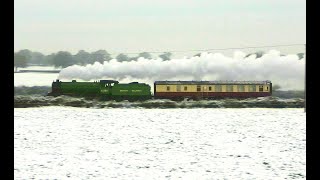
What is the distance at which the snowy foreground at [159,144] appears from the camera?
32.2ft

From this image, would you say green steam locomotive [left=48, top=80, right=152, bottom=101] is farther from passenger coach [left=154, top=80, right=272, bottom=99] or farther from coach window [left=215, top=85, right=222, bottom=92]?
coach window [left=215, top=85, right=222, bottom=92]

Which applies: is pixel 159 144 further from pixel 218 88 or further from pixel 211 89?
pixel 218 88

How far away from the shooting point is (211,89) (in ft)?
80.8

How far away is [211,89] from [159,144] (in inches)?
459

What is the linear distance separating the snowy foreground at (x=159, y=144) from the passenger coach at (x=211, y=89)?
2.42 metres

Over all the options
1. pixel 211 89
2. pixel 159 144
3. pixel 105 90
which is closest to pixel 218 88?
pixel 211 89

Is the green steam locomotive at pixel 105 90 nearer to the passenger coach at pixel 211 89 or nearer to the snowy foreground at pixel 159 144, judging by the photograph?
the passenger coach at pixel 211 89

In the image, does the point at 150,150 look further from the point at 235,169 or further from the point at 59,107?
the point at 59,107

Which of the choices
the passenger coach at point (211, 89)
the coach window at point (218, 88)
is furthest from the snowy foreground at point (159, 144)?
the coach window at point (218, 88)

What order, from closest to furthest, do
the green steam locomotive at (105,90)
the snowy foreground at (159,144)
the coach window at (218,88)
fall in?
the snowy foreground at (159,144), the coach window at (218,88), the green steam locomotive at (105,90)

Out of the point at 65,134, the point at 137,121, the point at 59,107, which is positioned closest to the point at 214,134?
the point at 137,121

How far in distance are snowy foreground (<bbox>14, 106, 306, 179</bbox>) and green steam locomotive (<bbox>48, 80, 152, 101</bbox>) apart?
2.69 m
